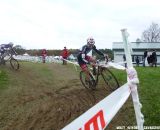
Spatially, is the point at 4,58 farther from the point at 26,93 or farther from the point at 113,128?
the point at 113,128

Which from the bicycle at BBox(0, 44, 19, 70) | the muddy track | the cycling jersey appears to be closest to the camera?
the muddy track

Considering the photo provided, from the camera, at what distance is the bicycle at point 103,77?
16.7 metres

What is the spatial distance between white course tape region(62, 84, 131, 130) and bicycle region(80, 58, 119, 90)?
454 inches

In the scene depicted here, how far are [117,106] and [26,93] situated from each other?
14.4 m

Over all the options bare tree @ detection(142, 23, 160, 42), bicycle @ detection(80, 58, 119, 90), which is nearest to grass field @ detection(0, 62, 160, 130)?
bicycle @ detection(80, 58, 119, 90)

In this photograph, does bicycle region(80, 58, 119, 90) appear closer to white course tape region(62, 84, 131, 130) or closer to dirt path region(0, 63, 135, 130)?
dirt path region(0, 63, 135, 130)

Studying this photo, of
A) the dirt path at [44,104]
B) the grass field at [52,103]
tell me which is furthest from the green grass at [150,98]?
the dirt path at [44,104]

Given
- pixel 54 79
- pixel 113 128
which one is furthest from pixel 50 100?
pixel 54 79

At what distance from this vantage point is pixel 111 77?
16781mm

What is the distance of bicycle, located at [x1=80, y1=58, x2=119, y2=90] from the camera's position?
54.6ft

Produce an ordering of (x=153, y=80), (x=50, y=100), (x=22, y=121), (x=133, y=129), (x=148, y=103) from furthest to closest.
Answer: (x=153, y=80) < (x=50, y=100) < (x=148, y=103) < (x=22, y=121) < (x=133, y=129)

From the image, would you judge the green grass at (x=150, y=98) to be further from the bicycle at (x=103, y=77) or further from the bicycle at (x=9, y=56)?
the bicycle at (x=9, y=56)

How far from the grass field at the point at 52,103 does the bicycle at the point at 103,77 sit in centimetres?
28

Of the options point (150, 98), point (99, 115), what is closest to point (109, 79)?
point (150, 98)
